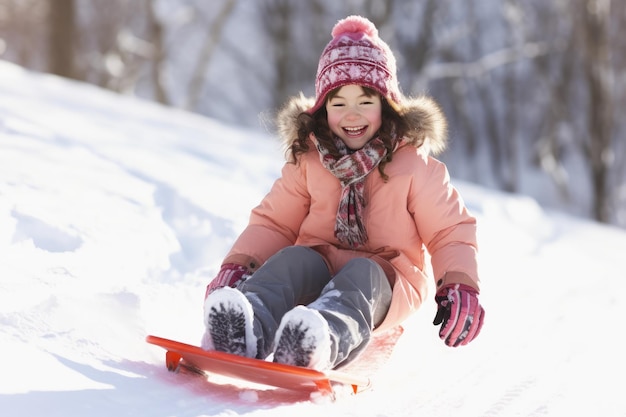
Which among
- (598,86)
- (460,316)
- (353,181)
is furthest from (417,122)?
(598,86)

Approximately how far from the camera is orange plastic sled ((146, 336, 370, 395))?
2.00 m

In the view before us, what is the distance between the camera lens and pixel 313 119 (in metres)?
2.84

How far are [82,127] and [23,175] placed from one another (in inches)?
82.2

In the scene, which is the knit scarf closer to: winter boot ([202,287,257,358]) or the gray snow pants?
the gray snow pants

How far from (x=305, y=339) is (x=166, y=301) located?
1013 millimetres

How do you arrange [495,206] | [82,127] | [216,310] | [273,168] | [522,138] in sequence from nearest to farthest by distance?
[216,310]
[82,127]
[273,168]
[495,206]
[522,138]

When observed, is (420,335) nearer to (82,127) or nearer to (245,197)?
(245,197)

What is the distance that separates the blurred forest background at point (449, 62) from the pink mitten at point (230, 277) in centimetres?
904

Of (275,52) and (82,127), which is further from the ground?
(275,52)

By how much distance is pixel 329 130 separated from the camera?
2818mm

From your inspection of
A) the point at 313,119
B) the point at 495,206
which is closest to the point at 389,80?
the point at 313,119

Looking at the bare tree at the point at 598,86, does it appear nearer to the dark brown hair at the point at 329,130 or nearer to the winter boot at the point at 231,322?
the dark brown hair at the point at 329,130

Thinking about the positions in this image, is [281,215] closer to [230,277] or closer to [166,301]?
[230,277]

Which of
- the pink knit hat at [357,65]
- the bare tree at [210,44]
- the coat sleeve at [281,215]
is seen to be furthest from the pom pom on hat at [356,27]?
the bare tree at [210,44]
